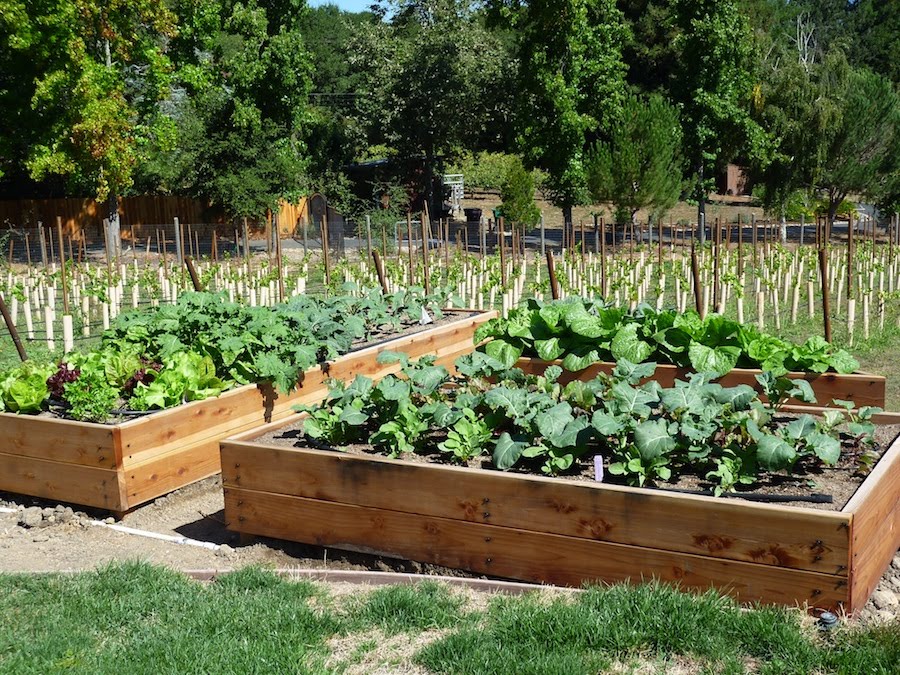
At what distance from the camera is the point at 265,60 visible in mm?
31234

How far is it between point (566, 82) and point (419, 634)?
26518 mm

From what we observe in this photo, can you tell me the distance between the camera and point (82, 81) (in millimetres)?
23594

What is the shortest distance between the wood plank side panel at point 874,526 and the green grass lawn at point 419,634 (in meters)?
0.32

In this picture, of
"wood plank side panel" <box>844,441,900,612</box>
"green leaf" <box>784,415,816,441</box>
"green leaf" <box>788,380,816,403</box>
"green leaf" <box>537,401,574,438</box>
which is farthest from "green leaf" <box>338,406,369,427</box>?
"wood plank side panel" <box>844,441,900,612</box>

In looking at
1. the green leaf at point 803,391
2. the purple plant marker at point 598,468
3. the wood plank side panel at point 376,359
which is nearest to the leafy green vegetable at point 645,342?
the wood plank side panel at point 376,359

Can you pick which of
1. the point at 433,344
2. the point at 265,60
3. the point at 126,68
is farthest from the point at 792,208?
the point at 433,344

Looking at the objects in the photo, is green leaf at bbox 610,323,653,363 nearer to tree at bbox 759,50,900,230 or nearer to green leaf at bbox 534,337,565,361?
green leaf at bbox 534,337,565,361

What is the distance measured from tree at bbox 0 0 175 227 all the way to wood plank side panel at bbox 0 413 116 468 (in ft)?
64.5

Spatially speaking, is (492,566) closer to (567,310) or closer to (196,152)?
(567,310)

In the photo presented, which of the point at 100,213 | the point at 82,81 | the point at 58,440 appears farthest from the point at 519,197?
the point at 58,440

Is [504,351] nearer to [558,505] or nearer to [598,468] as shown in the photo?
[598,468]

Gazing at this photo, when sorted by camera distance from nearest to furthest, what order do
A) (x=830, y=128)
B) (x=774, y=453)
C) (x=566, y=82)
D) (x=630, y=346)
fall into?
(x=774, y=453) < (x=630, y=346) < (x=566, y=82) < (x=830, y=128)

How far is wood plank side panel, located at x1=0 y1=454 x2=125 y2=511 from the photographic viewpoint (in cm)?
541

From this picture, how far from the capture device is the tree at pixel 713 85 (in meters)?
28.4
